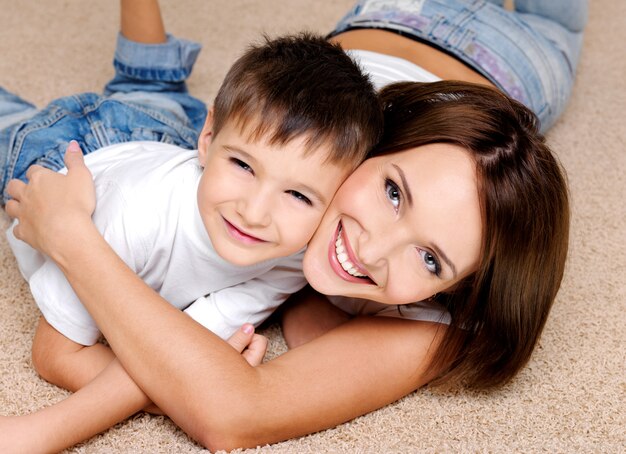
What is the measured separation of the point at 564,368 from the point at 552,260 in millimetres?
205

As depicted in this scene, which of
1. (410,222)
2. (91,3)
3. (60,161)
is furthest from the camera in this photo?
(91,3)

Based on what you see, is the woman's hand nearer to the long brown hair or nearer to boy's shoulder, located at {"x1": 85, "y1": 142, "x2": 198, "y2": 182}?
boy's shoulder, located at {"x1": 85, "y1": 142, "x2": 198, "y2": 182}

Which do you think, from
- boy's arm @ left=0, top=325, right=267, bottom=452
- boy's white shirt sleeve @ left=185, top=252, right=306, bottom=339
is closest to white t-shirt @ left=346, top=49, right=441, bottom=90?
boy's white shirt sleeve @ left=185, top=252, right=306, bottom=339

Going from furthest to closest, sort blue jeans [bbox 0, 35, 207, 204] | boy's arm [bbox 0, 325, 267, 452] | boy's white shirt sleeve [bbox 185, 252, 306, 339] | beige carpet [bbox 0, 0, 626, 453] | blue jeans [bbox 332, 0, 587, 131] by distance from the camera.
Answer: blue jeans [bbox 332, 0, 587, 131] < blue jeans [bbox 0, 35, 207, 204] < boy's white shirt sleeve [bbox 185, 252, 306, 339] < beige carpet [bbox 0, 0, 626, 453] < boy's arm [bbox 0, 325, 267, 452]

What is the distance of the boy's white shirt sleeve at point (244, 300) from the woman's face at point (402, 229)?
0.47ft

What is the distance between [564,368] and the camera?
3.58 ft

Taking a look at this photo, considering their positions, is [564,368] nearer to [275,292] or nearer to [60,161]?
[275,292]

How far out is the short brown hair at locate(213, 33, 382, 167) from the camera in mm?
886

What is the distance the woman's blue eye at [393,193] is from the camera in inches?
36.0

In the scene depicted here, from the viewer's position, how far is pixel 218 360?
3.00 ft

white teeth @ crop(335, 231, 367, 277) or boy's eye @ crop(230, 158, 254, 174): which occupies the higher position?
boy's eye @ crop(230, 158, 254, 174)

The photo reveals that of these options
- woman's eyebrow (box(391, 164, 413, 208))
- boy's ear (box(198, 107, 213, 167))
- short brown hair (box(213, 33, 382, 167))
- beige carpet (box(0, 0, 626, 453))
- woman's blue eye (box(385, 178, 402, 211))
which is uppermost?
short brown hair (box(213, 33, 382, 167))

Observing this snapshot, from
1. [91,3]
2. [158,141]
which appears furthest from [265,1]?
[158,141]

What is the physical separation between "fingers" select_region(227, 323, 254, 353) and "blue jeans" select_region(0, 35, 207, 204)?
451 millimetres
